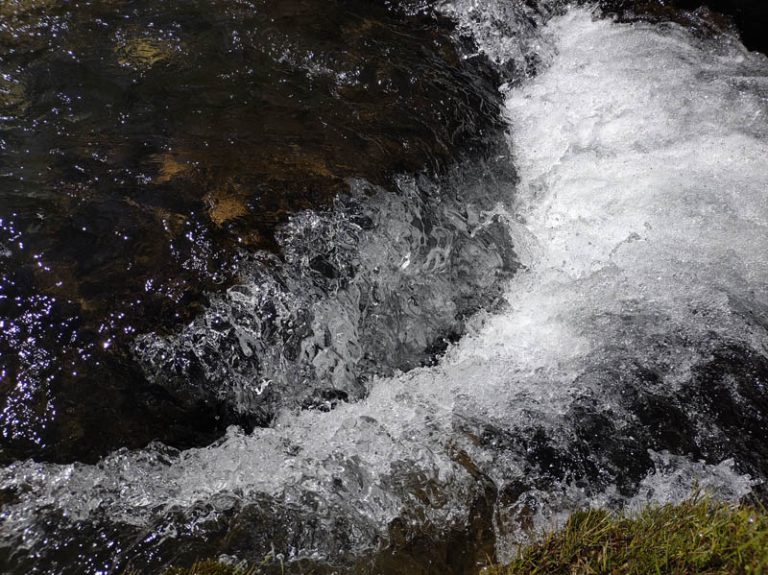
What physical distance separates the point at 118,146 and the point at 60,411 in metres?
1.97

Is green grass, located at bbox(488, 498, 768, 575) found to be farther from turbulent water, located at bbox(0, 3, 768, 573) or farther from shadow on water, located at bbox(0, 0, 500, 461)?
shadow on water, located at bbox(0, 0, 500, 461)

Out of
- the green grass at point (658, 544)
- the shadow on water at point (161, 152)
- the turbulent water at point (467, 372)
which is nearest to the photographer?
the green grass at point (658, 544)

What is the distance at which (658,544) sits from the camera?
2.65 metres

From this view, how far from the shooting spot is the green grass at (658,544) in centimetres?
251

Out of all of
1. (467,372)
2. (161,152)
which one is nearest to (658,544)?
(467,372)

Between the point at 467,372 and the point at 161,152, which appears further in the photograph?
the point at 161,152

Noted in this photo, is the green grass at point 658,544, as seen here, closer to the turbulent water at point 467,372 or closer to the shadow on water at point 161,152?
the turbulent water at point 467,372

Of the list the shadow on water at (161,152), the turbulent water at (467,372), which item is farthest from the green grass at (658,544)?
the shadow on water at (161,152)

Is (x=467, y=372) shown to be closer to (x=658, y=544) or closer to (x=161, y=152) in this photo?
(x=658, y=544)

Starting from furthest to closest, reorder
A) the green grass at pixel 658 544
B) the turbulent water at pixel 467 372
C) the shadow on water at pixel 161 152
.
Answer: the shadow on water at pixel 161 152 < the turbulent water at pixel 467 372 < the green grass at pixel 658 544

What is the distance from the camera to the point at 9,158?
4.27 metres

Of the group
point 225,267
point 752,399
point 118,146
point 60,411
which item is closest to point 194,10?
point 118,146

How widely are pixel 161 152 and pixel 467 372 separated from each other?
2530 millimetres

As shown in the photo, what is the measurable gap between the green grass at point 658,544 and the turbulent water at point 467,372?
21 centimetres
